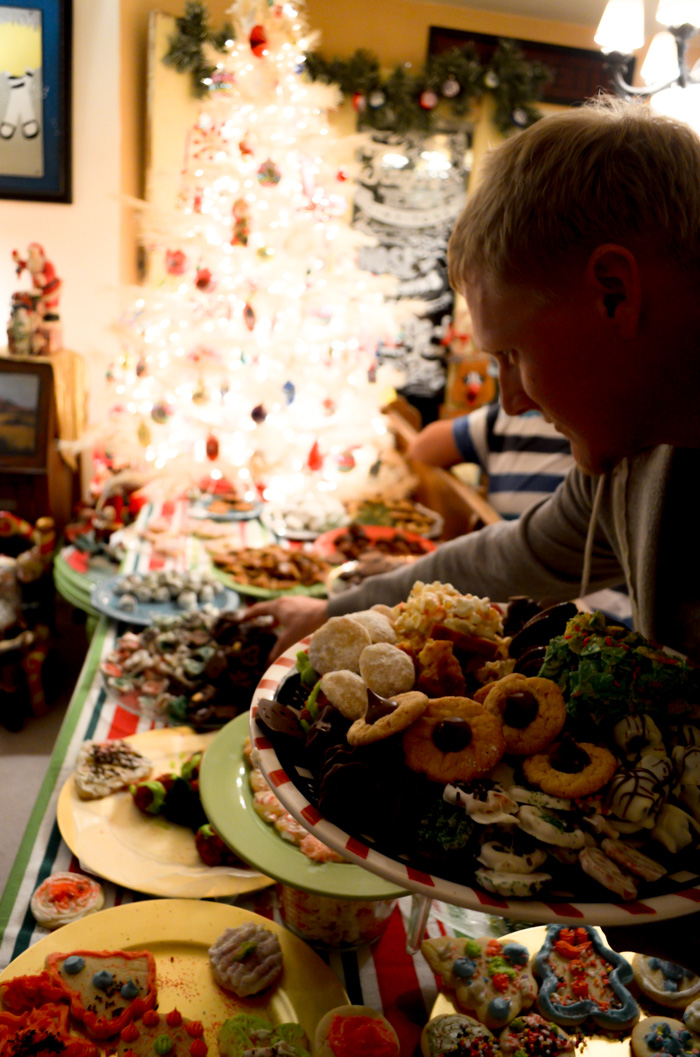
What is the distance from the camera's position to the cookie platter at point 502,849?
0.64 meters

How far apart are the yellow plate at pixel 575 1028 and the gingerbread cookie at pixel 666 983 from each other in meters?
0.01

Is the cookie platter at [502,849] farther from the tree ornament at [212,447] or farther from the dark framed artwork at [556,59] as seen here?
the dark framed artwork at [556,59]

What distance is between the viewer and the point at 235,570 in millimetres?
2328

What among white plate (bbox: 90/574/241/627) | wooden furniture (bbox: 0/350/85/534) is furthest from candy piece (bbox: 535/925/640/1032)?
wooden furniture (bbox: 0/350/85/534)

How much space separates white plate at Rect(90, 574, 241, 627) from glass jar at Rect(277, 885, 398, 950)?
1006mm

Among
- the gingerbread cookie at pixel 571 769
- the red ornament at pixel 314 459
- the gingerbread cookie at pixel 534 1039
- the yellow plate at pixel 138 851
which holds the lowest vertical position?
the yellow plate at pixel 138 851

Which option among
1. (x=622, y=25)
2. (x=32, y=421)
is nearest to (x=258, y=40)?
(x=622, y=25)

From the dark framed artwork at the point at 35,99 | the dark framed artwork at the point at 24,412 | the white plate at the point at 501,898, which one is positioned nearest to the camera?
the white plate at the point at 501,898

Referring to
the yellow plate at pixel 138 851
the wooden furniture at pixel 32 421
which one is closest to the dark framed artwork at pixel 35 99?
the wooden furniture at pixel 32 421

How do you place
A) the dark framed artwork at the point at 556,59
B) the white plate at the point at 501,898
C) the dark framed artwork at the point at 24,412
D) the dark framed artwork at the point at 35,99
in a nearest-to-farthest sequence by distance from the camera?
the white plate at the point at 501,898 < the dark framed artwork at the point at 24,412 < the dark framed artwork at the point at 35,99 < the dark framed artwork at the point at 556,59

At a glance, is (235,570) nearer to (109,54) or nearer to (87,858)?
(87,858)

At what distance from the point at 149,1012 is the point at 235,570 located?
4.96 feet

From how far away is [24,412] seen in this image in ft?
11.0

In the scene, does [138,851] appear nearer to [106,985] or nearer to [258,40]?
[106,985]
